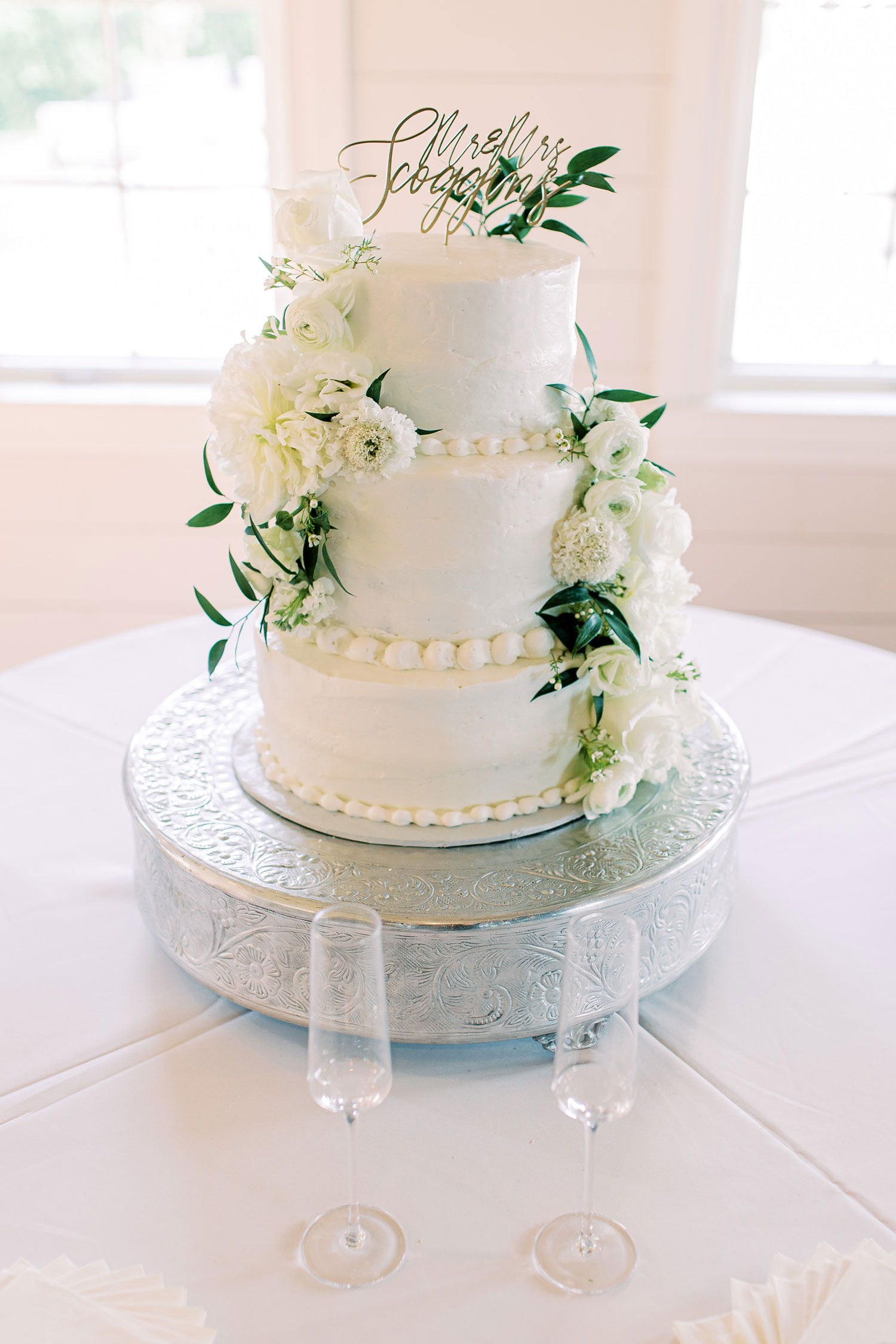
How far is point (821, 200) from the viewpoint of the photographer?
11.3 feet

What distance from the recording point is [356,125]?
3.13 m

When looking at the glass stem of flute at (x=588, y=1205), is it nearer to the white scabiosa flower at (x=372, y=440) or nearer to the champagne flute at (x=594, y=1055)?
the champagne flute at (x=594, y=1055)

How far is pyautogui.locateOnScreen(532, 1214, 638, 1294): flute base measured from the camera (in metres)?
1.10

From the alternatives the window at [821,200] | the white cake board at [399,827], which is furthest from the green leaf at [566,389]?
the window at [821,200]

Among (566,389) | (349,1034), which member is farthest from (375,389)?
(349,1034)

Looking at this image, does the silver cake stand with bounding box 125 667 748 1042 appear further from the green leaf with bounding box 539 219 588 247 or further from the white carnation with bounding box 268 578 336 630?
the green leaf with bounding box 539 219 588 247

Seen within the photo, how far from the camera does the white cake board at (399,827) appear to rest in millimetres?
1499

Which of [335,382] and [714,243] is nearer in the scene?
[335,382]

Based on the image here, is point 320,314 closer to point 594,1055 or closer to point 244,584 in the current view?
point 244,584

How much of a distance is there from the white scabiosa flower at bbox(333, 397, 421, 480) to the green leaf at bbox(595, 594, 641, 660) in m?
0.33

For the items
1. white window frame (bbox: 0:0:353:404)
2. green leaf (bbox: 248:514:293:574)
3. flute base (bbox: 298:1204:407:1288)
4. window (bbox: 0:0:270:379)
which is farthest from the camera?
window (bbox: 0:0:270:379)

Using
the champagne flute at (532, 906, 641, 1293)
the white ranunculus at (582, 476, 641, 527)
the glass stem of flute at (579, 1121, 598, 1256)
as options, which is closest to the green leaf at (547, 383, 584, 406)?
the white ranunculus at (582, 476, 641, 527)

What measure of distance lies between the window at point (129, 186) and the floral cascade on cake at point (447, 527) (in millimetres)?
2120

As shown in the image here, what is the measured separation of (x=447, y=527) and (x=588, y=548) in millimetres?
185
